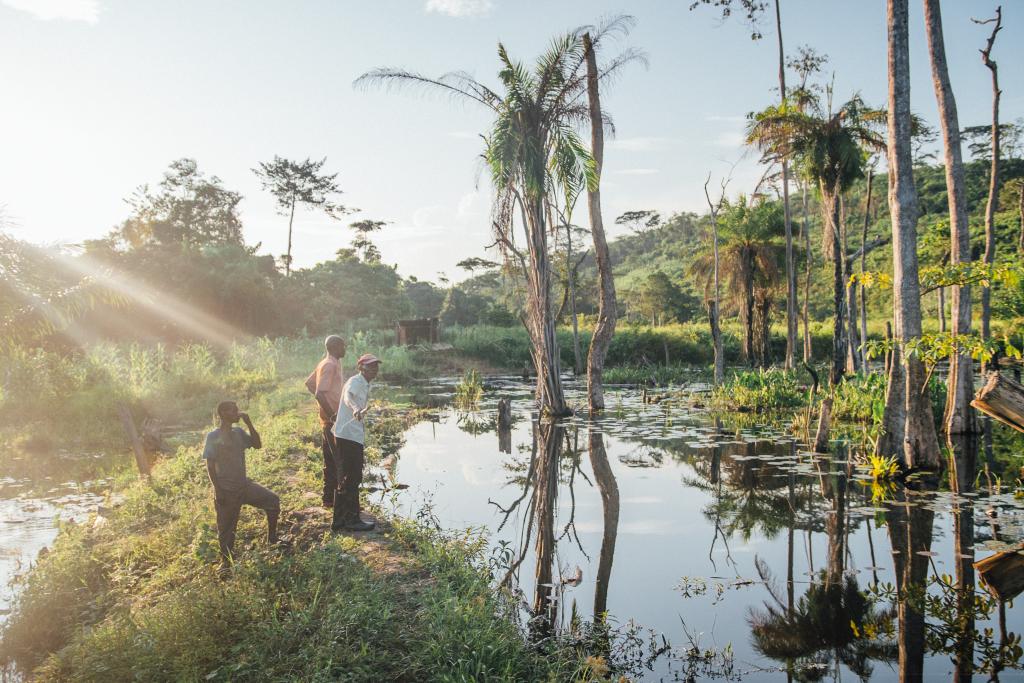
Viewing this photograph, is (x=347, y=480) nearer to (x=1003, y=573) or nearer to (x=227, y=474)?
(x=227, y=474)

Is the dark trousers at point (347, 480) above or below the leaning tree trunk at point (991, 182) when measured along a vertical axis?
below

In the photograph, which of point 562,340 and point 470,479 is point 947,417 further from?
point 562,340

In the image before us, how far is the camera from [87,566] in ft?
22.4

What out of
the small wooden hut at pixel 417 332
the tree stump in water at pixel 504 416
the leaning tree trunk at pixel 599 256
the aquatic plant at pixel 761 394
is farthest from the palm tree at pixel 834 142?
the small wooden hut at pixel 417 332

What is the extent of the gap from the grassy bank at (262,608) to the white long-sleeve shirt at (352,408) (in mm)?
1032

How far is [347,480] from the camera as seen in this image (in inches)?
278

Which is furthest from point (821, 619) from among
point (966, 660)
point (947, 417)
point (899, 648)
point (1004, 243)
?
point (1004, 243)

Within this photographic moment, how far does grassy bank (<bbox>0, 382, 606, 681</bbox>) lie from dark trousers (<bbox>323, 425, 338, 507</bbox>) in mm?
236

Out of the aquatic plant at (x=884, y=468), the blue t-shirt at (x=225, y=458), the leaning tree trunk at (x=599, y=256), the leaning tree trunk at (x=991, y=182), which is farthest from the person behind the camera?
the leaning tree trunk at (x=599, y=256)

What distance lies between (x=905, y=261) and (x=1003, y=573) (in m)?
4.81

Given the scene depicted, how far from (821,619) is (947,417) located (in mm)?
9444

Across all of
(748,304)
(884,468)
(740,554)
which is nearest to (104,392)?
(740,554)

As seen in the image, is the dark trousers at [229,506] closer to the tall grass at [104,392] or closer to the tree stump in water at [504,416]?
the tree stump in water at [504,416]

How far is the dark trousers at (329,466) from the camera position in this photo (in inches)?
305
